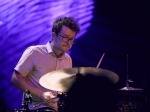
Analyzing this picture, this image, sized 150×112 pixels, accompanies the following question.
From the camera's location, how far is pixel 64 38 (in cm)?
260

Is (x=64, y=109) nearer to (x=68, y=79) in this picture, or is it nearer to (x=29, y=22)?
(x=68, y=79)

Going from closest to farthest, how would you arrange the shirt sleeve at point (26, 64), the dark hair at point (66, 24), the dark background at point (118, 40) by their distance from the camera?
1. the shirt sleeve at point (26, 64)
2. the dark hair at point (66, 24)
3. the dark background at point (118, 40)

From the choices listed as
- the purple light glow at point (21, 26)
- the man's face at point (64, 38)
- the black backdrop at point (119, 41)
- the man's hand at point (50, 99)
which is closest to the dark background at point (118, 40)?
the black backdrop at point (119, 41)

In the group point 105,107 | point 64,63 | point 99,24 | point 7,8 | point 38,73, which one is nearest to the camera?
point 105,107

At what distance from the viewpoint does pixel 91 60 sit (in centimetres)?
385

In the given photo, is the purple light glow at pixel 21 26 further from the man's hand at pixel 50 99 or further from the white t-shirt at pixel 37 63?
the man's hand at pixel 50 99

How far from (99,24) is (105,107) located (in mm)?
2148

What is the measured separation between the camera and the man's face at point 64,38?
260 cm

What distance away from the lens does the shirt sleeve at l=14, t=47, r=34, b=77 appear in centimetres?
252

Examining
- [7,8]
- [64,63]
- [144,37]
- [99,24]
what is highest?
[7,8]

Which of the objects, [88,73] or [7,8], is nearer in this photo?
[88,73]

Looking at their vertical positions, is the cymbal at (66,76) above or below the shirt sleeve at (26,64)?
below

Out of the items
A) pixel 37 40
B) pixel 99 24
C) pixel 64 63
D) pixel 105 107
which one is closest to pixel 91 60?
pixel 99 24

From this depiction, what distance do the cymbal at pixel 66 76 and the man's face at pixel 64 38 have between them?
2.16 ft
